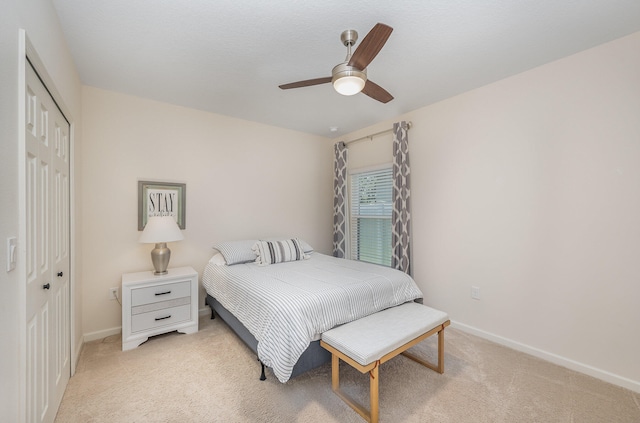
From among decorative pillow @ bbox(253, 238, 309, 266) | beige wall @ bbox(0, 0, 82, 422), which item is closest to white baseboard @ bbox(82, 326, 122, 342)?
decorative pillow @ bbox(253, 238, 309, 266)

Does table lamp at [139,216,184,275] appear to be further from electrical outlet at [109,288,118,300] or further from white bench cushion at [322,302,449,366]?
white bench cushion at [322,302,449,366]

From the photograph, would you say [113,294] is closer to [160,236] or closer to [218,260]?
[160,236]

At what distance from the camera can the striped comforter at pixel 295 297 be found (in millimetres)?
1785

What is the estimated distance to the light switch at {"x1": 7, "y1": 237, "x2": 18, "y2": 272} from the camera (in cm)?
100

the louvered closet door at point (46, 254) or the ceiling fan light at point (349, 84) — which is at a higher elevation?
the ceiling fan light at point (349, 84)

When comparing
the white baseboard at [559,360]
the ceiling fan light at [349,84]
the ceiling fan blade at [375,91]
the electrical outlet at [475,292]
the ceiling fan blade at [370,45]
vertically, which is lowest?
the white baseboard at [559,360]

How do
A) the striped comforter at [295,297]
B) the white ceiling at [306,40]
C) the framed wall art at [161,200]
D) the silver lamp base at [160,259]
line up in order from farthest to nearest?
the framed wall art at [161,200], the silver lamp base at [160,259], the striped comforter at [295,297], the white ceiling at [306,40]

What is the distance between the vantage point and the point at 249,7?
1.66 m

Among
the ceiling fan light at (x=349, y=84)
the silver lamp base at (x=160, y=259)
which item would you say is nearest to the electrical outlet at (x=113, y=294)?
the silver lamp base at (x=160, y=259)

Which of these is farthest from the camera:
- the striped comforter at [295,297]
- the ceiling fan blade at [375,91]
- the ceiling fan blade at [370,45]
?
the ceiling fan blade at [375,91]

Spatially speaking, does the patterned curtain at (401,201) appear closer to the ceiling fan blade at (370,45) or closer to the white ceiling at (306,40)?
the white ceiling at (306,40)

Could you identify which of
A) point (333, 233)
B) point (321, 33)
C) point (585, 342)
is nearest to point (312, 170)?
point (333, 233)

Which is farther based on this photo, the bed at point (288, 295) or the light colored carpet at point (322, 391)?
the bed at point (288, 295)

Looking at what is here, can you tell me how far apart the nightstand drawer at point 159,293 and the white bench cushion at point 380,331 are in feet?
5.62
